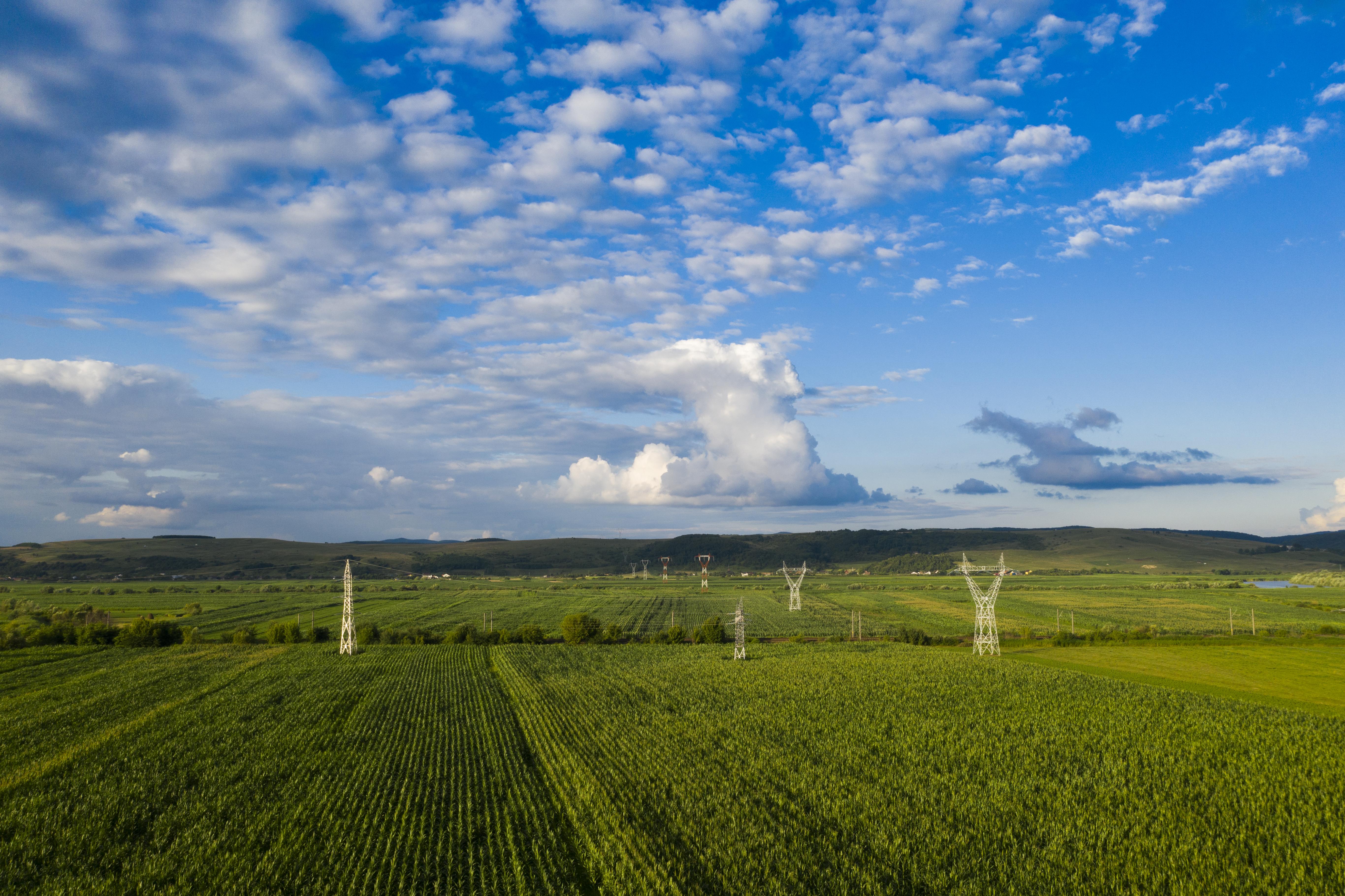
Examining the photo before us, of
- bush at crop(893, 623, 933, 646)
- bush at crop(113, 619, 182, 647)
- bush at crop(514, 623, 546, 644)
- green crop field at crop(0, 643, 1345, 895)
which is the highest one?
green crop field at crop(0, 643, 1345, 895)

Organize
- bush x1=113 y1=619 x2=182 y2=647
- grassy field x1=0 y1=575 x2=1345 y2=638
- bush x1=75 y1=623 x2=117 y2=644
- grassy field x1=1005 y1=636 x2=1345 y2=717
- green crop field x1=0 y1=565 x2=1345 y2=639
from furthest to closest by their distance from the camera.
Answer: grassy field x1=0 y1=575 x2=1345 y2=638 < green crop field x1=0 y1=565 x2=1345 y2=639 < bush x1=113 y1=619 x2=182 y2=647 < bush x1=75 y1=623 x2=117 y2=644 < grassy field x1=1005 y1=636 x2=1345 y2=717

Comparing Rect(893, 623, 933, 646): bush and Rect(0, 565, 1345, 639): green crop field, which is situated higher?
Rect(893, 623, 933, 646): bush

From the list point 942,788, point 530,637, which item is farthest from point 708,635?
point 942,788

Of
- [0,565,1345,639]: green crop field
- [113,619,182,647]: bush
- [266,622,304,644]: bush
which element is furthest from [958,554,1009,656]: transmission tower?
[113,619,182,647]: bush

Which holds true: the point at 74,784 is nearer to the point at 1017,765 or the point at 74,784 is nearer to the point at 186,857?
the point at 186,857

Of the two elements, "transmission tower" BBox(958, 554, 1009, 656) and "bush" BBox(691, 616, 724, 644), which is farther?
"bush" BBox(691, 616, 724, 644)

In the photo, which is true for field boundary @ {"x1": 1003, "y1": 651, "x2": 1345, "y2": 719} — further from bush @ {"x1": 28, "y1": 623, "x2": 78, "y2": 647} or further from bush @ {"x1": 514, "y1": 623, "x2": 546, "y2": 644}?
bush @ {"x1": 28, "y1": 623, "x2": 78, "y2": 647}

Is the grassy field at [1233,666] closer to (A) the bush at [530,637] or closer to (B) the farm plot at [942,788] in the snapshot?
(B) the farm plot at [942,788]
